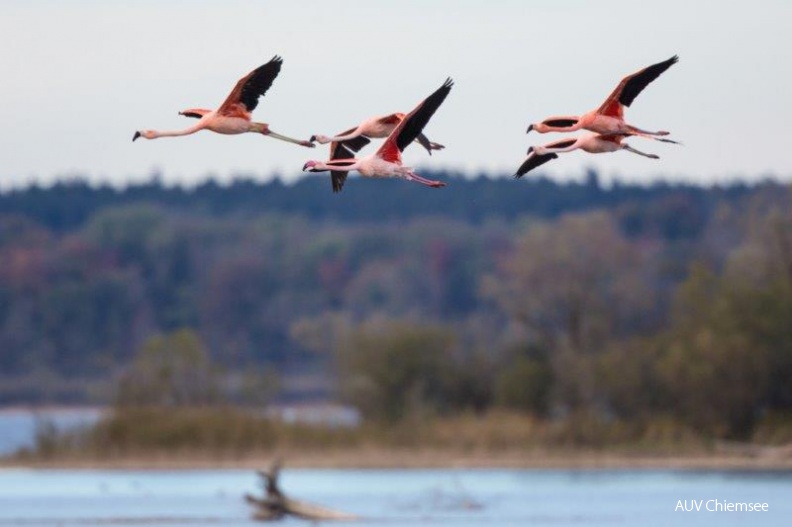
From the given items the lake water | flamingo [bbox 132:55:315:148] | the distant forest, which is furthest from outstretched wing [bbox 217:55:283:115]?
the distant forest

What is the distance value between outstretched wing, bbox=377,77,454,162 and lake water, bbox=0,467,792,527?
18.3 m

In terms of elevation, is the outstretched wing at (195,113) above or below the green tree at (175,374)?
above

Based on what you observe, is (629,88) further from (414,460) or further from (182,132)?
(414,460)

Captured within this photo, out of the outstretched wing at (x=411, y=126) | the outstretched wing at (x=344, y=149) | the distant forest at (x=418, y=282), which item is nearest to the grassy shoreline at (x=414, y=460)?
the distant forest at (x=418, y=282)

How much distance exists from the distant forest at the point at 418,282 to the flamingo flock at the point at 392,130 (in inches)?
750

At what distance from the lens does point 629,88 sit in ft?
61.9

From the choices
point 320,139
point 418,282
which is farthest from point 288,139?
point 418,282

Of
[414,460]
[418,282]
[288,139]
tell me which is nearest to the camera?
[288,139]

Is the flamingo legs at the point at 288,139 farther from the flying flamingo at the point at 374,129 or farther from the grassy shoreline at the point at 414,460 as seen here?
the grassy shoreline at the point at 414,460

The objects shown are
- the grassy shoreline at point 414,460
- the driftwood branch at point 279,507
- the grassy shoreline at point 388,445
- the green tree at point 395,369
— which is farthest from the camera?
the green tree at point 395,369

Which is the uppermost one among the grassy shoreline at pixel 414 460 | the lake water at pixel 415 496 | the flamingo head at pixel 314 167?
the flamingo head at pixel 314 167

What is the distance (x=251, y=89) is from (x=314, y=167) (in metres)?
0.89

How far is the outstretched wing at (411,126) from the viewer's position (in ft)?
57.7

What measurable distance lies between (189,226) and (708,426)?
203 feet
